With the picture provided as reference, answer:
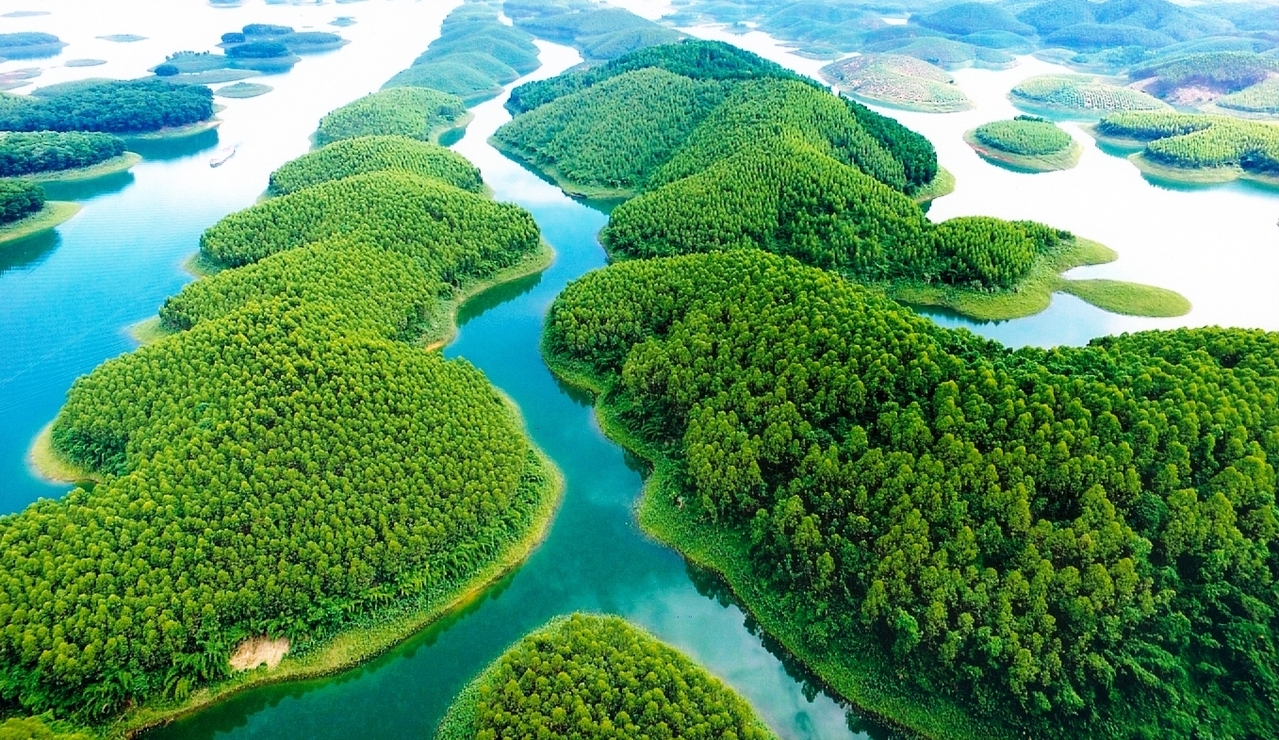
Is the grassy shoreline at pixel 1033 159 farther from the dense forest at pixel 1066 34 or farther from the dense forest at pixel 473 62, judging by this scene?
the dense forest at pixel 473 62

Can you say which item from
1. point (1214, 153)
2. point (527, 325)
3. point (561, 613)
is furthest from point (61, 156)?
point (1214, 153)

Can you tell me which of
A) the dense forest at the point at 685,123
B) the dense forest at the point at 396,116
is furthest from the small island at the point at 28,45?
the dense forest at the point at 685,123

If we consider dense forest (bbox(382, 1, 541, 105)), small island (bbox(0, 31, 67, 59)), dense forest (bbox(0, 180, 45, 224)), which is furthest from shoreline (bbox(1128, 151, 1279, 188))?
small island (bbox(0, 31, 67, 59))

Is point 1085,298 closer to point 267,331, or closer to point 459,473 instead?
point 459,473

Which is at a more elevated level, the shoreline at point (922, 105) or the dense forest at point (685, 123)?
the dense forest at point (685, 123)

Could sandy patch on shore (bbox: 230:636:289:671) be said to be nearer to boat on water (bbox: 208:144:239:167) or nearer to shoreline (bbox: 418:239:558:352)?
shoreline (bbox: 418:239:558:352)
